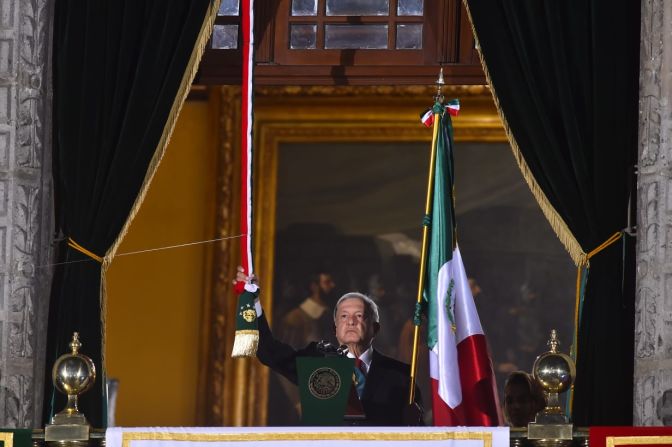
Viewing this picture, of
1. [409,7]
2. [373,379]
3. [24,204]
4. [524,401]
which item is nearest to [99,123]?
[24,204]

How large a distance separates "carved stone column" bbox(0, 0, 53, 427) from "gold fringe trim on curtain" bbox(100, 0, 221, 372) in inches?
13.9

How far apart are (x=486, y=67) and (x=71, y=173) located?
7.95 ft

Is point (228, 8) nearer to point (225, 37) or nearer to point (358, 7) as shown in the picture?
point (225, 37)

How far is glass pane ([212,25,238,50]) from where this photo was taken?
10.3 metres

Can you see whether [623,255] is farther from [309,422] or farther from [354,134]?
[354,134]

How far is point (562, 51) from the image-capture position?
9.49 meters

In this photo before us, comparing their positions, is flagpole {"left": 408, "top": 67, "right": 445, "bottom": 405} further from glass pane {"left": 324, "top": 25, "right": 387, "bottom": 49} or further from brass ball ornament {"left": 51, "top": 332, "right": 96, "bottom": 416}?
brass ball ornament {"left": 51, "top": 332, "right": 96, "bottom": 416}

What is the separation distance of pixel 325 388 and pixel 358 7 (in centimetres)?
268

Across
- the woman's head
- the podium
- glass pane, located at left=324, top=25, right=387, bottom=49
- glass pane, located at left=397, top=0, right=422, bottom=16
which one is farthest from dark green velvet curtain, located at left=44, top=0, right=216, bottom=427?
the woman's head

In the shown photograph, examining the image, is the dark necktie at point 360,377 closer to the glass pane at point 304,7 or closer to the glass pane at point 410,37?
the glass pane at point 410,37

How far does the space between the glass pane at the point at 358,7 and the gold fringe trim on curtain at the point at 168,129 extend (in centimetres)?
77

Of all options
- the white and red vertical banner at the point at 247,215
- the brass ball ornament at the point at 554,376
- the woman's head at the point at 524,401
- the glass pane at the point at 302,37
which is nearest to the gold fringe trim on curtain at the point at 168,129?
the white and red vertical banner at the point at 247,215

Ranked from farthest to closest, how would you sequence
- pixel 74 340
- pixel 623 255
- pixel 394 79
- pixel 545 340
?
pixel 545 340 < pixel 394 79 < pixel 623 255 < pixel 74 340

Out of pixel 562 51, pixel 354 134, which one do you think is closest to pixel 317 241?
pixel 354 134
